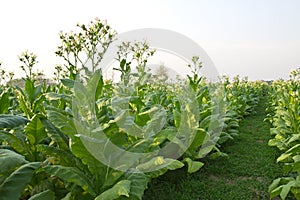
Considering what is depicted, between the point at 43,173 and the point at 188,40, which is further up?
the point at 188,40

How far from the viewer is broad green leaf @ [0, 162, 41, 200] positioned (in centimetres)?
180

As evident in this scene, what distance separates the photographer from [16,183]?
5.98ft

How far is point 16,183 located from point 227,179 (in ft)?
9.94

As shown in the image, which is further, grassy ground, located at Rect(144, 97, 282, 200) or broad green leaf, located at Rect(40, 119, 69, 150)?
grassy ground, located at Rect(144, 97, 282, 200)

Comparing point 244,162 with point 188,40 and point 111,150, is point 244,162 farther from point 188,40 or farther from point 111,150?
point 111,150

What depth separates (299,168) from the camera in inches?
116

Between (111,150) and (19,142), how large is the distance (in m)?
0.73

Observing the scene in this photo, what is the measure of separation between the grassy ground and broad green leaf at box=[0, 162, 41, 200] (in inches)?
68.7

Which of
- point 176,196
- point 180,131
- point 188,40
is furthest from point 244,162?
point 188,40

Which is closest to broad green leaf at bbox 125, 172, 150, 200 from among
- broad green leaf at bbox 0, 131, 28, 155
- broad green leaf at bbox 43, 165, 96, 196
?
broad green leaf at bbox 43, 165, 96, 196

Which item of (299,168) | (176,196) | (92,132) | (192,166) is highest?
(92,132)

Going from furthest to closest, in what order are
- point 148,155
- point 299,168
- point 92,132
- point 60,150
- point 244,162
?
point 244,162
point 148,155
point 299,168
point 60,150
point 92,132

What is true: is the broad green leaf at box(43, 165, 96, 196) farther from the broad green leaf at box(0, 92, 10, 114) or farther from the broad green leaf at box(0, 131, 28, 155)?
the broad green leaf at box(0, 92, 10, 114)

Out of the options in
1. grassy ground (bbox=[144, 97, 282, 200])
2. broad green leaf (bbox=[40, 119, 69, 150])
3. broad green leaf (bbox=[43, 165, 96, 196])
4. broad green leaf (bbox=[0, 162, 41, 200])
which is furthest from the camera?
grassy ground (bbox=[144, 97, 282, 200])
